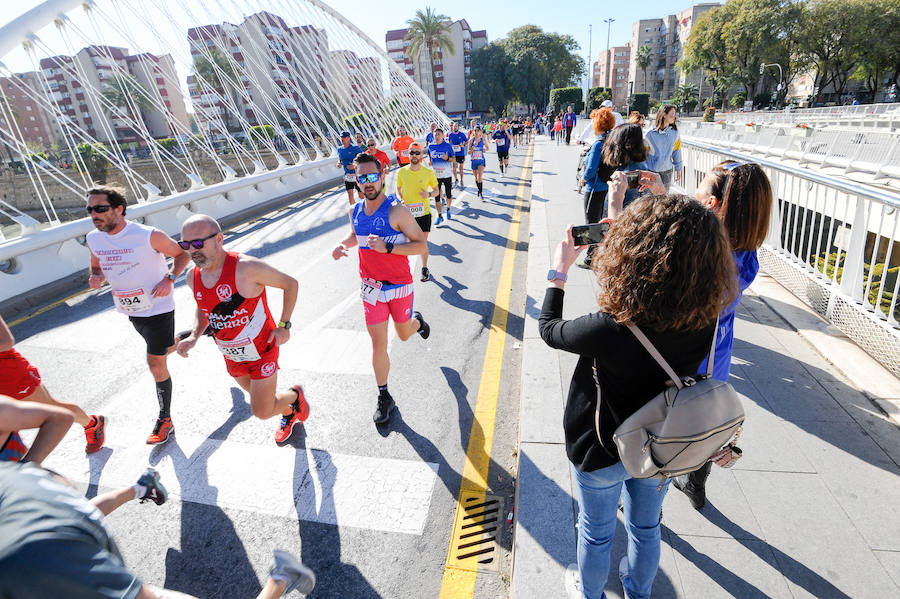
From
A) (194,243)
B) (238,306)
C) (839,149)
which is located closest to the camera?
(194,243)

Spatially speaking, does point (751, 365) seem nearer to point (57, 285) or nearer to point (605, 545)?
point (605, 545)

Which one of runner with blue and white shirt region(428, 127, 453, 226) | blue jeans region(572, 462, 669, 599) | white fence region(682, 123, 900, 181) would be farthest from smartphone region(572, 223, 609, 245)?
white fence region(682, 123, 900, 181)

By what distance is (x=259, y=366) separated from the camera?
3113 millimetres

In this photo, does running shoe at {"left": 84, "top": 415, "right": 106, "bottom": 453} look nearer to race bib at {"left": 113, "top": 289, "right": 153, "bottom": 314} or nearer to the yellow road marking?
race bib at {"left": 113, "top": 289, "right": 153, "bottom": 314}

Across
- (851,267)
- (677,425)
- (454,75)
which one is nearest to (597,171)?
(851,267)

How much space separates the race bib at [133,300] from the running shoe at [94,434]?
853mm

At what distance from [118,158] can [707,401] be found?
12.7 metres

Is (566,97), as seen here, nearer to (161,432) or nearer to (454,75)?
(454,75)

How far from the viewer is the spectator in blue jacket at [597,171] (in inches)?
208

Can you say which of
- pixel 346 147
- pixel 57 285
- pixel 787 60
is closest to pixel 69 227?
pixel 57 285

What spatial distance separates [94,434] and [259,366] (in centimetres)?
153

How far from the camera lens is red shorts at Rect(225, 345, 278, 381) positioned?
3112 millimetres

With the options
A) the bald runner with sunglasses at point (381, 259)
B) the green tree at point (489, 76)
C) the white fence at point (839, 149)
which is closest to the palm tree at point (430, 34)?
the green tree at point (489, 76)

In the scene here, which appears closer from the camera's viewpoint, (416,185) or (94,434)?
(94,434)
